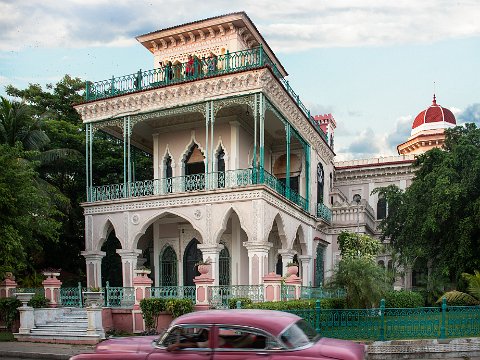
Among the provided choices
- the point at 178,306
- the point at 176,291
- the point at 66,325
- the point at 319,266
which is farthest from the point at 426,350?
the point at 319,266

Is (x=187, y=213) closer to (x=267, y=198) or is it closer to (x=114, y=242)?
(x=267, y=198)

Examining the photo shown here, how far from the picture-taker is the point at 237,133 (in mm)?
21328

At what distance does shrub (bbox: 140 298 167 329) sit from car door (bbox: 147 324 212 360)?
810 cm

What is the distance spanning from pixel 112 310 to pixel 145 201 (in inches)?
187

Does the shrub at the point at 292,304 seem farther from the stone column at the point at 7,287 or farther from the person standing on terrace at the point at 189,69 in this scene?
the person standing on terrace at the point at 189,69

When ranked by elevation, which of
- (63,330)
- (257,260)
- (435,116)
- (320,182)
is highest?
(435,116)

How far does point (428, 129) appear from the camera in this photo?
119ft

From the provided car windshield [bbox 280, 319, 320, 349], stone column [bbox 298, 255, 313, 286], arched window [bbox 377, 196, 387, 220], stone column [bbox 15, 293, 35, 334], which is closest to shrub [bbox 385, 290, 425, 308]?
stone column [bbox 298, 255, 313, 286]

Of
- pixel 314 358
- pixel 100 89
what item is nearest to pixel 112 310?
pixel 100 89

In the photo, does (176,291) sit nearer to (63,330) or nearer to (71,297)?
(63,330)

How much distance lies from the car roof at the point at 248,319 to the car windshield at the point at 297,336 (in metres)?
0.06

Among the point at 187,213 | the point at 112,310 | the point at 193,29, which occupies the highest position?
the point at 193,29

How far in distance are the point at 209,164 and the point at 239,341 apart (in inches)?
584

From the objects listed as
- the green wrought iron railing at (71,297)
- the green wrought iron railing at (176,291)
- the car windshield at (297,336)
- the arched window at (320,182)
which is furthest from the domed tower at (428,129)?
the car windshield at (297,336)
